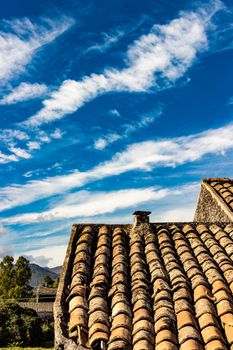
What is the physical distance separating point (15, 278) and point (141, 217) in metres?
55.3

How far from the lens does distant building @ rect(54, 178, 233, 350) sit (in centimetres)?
518

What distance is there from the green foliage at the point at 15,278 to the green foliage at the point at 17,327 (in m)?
26.9

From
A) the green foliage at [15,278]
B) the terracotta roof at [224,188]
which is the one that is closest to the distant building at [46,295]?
the green foliage at [15,278]

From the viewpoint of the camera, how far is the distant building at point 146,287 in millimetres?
5176

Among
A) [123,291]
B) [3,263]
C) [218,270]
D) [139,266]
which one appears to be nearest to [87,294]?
[123,291]

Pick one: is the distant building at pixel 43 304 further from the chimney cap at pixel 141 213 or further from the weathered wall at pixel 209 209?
the chimney cap at pixel 141 213

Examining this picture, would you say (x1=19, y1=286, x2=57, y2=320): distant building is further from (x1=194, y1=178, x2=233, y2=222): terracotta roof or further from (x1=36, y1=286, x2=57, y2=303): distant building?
(x1=194, y1=178, x2=233, y2=222): terracotta roof

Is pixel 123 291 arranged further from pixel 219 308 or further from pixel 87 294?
pixel 219 308

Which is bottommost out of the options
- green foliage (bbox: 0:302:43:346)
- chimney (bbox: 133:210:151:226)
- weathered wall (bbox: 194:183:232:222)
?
green foliage (bbox: 0:302:43:346)

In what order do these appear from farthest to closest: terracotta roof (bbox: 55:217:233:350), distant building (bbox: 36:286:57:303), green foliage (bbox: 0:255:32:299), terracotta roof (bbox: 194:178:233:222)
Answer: green foliage (bbox: 0:255:32:299) < distant building (bbox: 36:286:57:303) < terracotta roof (bbox: 194:178:233:222) < terracotta roof (bbox: 55:217:233:350)

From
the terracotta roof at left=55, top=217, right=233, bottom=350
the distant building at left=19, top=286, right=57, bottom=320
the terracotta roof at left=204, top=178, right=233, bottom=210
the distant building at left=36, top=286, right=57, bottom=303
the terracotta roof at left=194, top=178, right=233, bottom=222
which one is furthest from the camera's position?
the distant building at left=36, top=286, right=57, bottom=303

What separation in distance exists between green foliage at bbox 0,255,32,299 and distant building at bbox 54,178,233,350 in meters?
52.4

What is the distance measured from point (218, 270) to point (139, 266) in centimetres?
126

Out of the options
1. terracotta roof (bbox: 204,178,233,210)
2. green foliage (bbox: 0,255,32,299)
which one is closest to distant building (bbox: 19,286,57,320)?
green foliage (bbox: 0,255,32,299)
